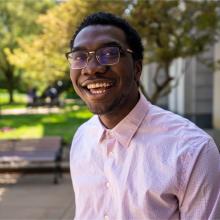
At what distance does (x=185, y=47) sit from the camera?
36.5 feet

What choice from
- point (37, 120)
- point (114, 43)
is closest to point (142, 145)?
point (114, 43)

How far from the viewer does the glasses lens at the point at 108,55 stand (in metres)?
1.74

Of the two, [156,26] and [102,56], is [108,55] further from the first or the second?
[156,26]

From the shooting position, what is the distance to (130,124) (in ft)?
5.93

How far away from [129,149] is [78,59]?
40 centimetres

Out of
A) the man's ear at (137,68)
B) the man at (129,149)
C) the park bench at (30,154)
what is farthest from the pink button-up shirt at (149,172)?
the park bench at (30,154)

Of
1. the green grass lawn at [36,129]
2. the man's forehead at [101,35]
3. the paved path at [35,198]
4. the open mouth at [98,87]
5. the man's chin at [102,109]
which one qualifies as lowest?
the green grass lawn at [36,129]

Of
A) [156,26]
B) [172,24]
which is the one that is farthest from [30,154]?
[172,24]

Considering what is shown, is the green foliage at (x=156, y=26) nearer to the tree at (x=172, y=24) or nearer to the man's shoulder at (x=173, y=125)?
the tree at (x=172, y=24)

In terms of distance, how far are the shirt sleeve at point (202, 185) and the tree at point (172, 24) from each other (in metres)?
8.84

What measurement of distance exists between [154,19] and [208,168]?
9280 mm

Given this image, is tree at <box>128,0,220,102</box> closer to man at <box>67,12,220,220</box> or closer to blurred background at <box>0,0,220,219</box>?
blurred background at <box>0,0,220,219</box>

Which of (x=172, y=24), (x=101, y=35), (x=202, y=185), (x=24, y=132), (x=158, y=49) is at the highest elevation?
(x=101, y=35)

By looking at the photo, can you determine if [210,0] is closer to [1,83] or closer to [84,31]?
[84,31]
